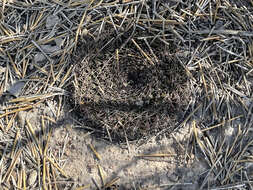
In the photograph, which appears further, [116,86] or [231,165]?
[116,86]

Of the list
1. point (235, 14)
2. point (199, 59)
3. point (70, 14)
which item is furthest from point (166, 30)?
point (70, 14)

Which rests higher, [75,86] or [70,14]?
[70,14]

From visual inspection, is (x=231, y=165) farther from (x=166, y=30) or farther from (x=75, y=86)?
(x=75, y=86)

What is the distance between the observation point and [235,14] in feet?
7.38

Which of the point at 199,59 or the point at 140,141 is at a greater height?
the point at 199,59

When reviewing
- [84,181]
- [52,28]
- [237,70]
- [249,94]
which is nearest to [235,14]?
[237,70]

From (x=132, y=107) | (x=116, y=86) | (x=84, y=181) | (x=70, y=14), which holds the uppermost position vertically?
(x=70, y=14)

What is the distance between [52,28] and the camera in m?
2.28

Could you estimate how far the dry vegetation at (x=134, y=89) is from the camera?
2.17 meters

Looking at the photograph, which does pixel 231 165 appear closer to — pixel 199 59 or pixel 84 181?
pixel 199 59

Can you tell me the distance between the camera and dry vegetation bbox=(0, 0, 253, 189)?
2172 mm

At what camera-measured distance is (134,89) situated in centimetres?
235

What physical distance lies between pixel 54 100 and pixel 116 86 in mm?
490

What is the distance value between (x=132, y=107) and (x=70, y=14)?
86 centimetres
